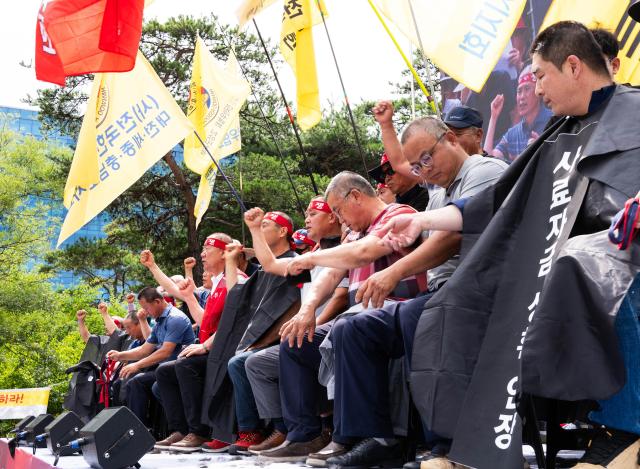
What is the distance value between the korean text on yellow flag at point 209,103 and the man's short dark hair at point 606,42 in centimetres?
779

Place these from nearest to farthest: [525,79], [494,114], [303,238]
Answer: [303,238], [525,79], [494,114]

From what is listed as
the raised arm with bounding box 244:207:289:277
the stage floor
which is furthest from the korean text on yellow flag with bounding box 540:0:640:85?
the stage floor

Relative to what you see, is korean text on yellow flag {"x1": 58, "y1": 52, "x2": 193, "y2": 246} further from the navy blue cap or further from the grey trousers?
the navy blue cap

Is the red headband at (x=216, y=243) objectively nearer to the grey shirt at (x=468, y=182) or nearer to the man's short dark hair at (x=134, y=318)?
the man's short dark hair at (x=134, y=318)

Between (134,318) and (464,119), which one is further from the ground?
(464,119)

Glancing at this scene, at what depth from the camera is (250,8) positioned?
7.61m

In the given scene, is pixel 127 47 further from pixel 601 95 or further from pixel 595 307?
pixel 595 307

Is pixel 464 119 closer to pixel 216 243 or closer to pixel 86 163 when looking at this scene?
pixel 216 243

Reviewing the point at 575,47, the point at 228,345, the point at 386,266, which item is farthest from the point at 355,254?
the point at 228,345

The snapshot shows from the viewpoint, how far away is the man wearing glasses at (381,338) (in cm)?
339

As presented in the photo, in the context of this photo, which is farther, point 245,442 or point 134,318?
point 134,318

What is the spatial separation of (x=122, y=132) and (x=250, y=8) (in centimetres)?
176

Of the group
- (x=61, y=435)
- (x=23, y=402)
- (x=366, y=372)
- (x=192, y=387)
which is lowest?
(x=23, y=402)

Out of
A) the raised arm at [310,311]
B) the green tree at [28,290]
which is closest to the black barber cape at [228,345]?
the raised arm at [310,311]
